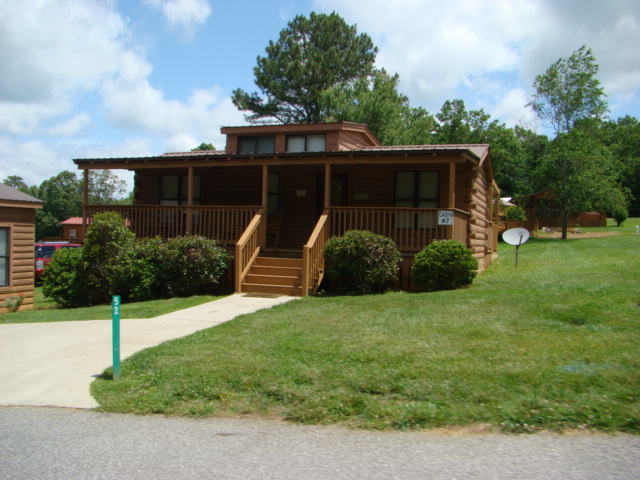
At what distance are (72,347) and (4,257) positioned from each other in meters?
8.36

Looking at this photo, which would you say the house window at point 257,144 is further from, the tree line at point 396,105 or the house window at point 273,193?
the tree line at point 396,105

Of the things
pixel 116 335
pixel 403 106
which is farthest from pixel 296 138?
pixel 403 106

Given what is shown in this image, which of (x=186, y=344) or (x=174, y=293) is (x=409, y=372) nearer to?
(x=186, y=344)

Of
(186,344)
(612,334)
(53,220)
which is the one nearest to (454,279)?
(612,334)

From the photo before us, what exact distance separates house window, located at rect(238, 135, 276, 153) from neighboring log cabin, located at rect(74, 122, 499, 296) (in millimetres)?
35

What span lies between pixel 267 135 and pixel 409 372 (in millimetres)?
14378

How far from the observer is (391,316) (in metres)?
9.07

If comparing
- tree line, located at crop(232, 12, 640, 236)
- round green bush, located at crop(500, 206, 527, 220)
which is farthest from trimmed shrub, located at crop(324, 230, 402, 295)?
round green bush, located at crop(500, 206, 527, 220)

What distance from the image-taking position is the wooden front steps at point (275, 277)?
13477 millimetres

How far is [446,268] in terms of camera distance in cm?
1226

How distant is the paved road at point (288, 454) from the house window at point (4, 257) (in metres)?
11.3

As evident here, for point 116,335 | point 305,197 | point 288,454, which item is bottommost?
point 288,454

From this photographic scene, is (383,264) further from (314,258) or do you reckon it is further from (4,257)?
(4,257)

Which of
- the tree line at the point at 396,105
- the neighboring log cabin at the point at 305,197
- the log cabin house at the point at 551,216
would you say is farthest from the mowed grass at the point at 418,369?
the log cabin house at the point at 551,216
